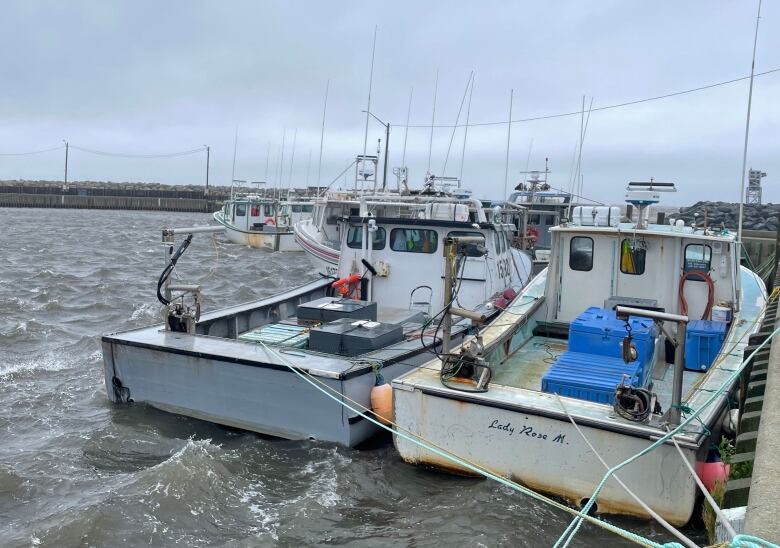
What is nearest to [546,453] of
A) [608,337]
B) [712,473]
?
[712,473]

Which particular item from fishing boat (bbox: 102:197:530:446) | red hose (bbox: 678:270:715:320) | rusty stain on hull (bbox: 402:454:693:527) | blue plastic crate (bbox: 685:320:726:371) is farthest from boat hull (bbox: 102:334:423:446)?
red hose (bbox: 678:270:715:320)

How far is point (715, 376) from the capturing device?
5906 mm

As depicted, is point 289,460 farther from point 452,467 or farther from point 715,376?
point 715,376

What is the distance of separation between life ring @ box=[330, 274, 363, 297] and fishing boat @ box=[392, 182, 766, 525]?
2785mm

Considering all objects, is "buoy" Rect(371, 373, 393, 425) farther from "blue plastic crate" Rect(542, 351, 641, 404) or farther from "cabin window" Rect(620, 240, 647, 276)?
"cabin window" Rect(620, 240, 647, 276)

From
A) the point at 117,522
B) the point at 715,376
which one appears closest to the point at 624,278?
the point at 715,376

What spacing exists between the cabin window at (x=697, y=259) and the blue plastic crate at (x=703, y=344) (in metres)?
0.99

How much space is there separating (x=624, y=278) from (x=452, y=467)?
3.99 metres

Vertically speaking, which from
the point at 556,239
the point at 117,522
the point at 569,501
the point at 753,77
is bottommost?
the point at 117,522

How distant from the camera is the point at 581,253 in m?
8.80

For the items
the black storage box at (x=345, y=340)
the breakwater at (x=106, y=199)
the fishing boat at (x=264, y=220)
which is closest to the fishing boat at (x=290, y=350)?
the black storage box at (x=345, y=340)

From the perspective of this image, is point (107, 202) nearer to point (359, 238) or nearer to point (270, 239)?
point (270, 239)

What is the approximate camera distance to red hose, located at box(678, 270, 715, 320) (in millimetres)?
8219

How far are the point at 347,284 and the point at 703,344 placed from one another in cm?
513
